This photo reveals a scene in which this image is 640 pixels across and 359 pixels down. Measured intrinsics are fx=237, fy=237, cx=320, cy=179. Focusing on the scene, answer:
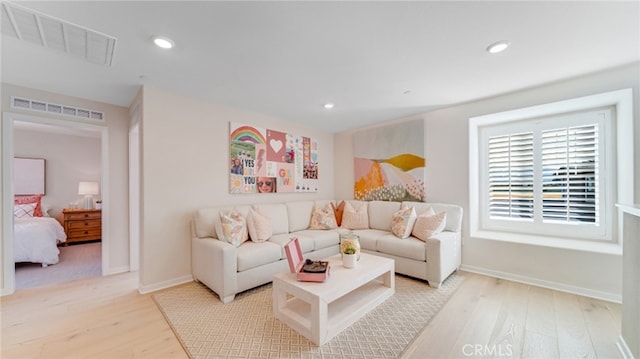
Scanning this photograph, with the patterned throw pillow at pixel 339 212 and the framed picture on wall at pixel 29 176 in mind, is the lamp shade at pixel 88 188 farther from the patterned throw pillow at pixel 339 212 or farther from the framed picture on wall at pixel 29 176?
the patterned throw pillow at pixel 339 212

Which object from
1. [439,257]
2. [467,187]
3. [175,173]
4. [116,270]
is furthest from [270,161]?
[467,187]

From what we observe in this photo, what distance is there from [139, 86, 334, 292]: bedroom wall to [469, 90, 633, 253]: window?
351 cm

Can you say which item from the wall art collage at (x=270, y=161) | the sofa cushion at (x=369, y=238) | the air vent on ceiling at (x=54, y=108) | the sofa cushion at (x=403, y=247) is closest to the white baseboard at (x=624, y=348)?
the sofa cushion at (x=403, y=247)

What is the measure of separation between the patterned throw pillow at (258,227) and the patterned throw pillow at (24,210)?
454cm

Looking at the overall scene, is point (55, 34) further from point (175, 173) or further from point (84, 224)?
point (84, 224)

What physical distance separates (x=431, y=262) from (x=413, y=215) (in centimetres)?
70

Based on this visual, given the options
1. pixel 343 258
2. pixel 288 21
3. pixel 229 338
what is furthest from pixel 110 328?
pixel 288 21

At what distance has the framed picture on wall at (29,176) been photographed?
183 inches

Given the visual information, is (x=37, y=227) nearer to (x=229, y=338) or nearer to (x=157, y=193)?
(x=157, y=193)

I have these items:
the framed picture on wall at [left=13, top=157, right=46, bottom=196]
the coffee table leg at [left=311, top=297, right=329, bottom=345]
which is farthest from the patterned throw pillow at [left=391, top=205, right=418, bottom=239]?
the framed picture on wall at [left=13, top=157, right=46, bottom=196]

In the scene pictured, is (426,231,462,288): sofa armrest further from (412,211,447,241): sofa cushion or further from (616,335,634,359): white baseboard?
(616,335,634,359): white baseboard

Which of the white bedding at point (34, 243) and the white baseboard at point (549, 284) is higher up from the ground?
the white bedding at point (34, 243)

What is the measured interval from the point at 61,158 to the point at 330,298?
21.8 ft

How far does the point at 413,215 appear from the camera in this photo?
3238mm
